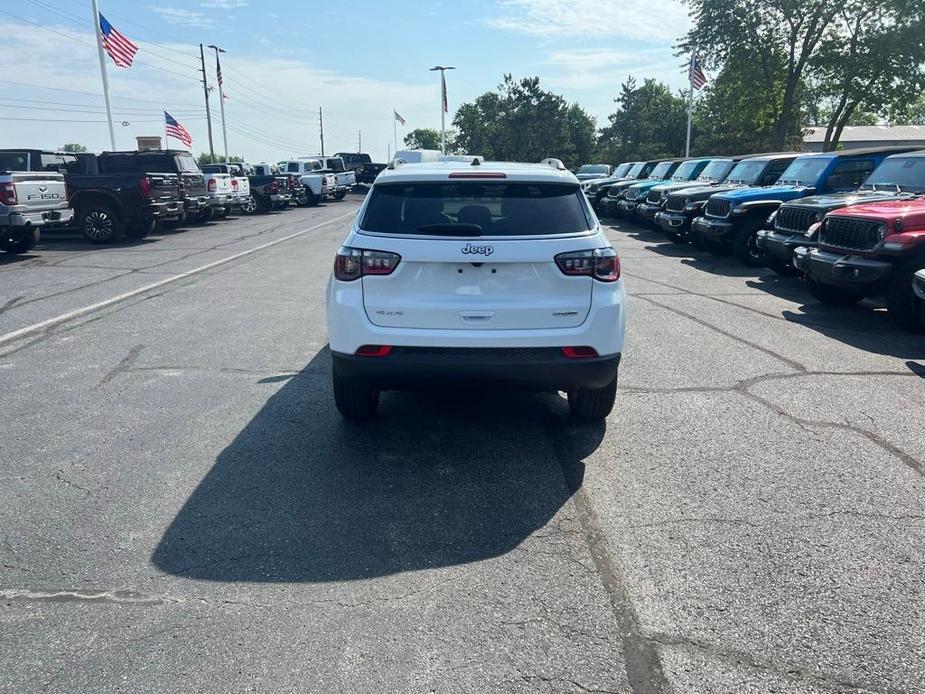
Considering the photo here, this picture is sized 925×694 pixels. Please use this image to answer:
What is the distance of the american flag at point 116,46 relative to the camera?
28109 mm

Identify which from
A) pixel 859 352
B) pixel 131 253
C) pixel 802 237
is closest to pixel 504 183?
pixel 859 352

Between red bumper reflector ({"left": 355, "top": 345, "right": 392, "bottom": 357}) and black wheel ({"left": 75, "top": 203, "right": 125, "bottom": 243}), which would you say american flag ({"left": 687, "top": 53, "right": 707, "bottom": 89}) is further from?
red bumper reflector ({"left": 355, "top": 345, "right": 392, "bottom": 357})

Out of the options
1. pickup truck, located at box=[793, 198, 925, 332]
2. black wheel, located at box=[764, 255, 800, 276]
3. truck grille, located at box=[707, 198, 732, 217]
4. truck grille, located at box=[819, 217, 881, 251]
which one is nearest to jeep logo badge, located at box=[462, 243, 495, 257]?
pickup truck, located at box=[793, 198, 925, 332]

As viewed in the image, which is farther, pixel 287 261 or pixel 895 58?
pixel 895 58

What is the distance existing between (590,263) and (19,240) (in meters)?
14.5

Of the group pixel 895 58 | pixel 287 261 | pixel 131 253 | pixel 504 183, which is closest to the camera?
pixel 504 183

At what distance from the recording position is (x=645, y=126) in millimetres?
85250

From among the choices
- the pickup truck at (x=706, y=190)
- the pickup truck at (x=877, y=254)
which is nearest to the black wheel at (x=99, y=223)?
the pickup truck at (x=706, y=190)

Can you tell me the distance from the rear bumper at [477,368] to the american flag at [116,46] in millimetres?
29039

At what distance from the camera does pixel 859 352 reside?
7199mm

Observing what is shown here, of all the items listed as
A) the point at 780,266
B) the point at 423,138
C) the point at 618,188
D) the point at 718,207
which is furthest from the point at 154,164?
the point at 423,138

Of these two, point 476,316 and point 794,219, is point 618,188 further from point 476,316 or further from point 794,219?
point 476,316

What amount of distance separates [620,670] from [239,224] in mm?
23717

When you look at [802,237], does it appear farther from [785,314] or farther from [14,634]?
[14,634]
